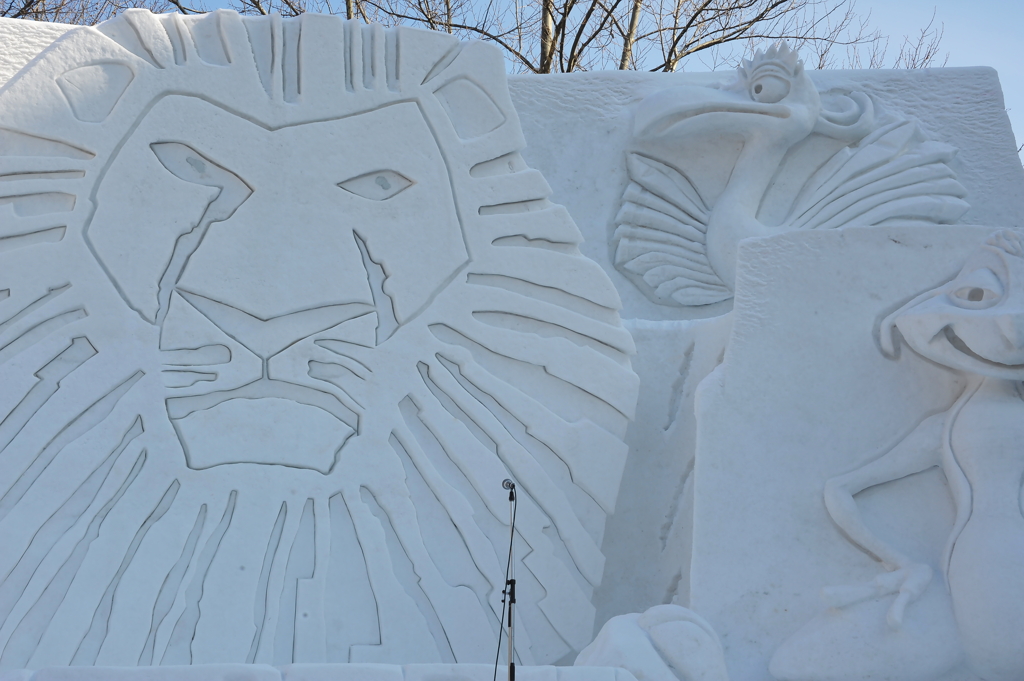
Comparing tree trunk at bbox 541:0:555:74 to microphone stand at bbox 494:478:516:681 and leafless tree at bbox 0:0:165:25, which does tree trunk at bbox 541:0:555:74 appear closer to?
leafless tree at bbox 0:0:165:25

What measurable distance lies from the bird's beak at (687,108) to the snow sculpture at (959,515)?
5.95ft

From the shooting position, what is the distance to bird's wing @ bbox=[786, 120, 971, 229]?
4797 mm

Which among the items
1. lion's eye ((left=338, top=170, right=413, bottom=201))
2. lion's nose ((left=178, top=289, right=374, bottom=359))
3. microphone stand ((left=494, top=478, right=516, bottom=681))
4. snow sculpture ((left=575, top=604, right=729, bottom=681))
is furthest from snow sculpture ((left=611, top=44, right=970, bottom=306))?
snow sculpture ((left=575, top=604, right=729, bottom=681))

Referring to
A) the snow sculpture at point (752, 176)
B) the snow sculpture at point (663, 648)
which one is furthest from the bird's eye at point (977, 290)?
the snow sculpture at point (752, 176)

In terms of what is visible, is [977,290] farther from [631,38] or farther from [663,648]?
[631,38]

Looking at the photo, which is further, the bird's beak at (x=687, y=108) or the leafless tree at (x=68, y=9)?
the leafless tree at (x=68, y=9)

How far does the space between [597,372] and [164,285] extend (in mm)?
1455

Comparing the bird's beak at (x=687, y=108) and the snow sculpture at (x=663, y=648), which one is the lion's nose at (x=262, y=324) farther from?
the bird's beak at (x=687, y=108)

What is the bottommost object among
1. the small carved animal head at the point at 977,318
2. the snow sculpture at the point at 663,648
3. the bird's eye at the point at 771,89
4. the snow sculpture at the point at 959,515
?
the snow sculpture at the point at 663,648

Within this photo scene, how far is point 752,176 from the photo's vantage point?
485cm

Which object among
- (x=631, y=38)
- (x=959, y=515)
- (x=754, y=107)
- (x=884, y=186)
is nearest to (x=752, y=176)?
(x=754, y=107)

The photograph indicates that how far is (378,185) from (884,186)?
96.0 inches

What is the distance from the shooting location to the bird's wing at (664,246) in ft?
15.8

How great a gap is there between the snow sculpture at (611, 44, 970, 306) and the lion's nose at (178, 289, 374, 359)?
177 centimetres
